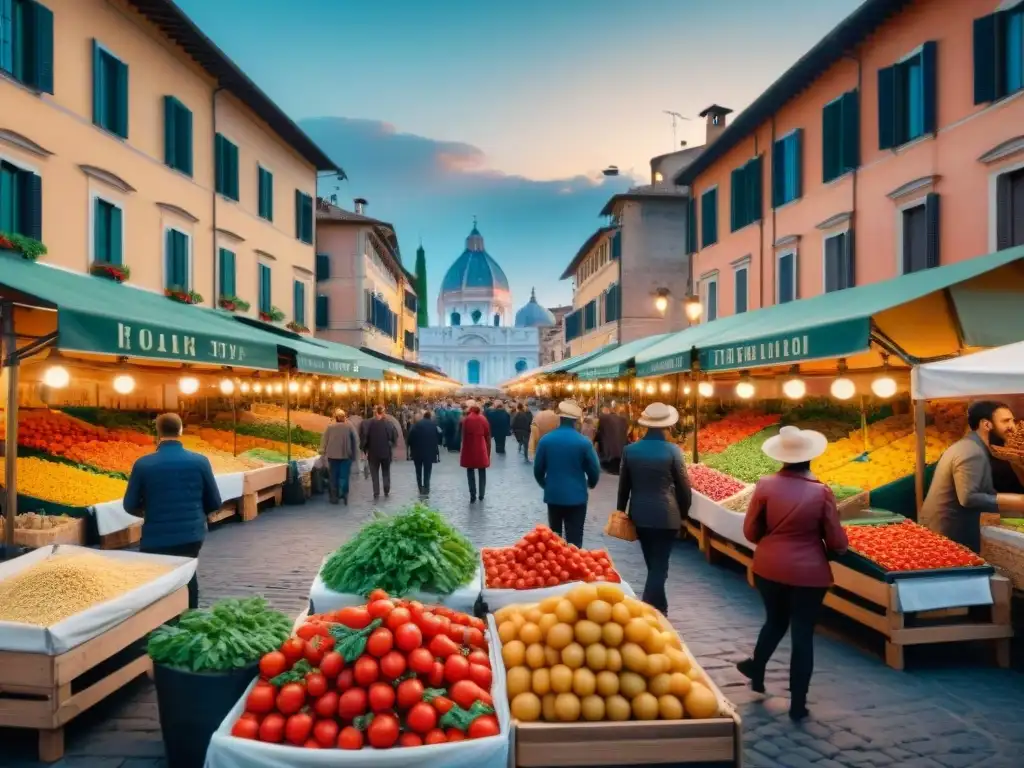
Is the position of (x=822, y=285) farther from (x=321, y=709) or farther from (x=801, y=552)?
(x=321, y=709)

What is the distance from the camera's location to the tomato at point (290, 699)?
3.11 m

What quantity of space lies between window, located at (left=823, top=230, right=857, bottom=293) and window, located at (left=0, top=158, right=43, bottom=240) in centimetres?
1416

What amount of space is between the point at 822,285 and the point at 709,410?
156 inches

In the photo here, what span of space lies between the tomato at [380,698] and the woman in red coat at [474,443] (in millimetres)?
9414

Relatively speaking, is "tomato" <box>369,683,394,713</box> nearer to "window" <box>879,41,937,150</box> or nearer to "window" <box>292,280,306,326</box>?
"window" <box>879,41,937,150</box>

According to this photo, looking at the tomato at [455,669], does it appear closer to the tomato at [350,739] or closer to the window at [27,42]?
the tomato at [350,739]

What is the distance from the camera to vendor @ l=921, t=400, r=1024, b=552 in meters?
5.86

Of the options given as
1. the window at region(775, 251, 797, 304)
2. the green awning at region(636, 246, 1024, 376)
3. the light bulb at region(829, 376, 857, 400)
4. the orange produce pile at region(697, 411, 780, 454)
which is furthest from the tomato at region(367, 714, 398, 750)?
the window at region(775, 251, 797, 304)

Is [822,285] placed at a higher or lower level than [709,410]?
higher

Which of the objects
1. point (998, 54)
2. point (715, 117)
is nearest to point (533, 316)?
point (715, 117)

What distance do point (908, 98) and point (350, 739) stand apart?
1376 centimetres

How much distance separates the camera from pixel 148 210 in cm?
1434

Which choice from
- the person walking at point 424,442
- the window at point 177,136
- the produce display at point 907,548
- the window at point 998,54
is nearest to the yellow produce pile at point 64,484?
the person walking at point 424,442

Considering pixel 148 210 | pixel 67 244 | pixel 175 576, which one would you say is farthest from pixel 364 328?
pixel 175 576
